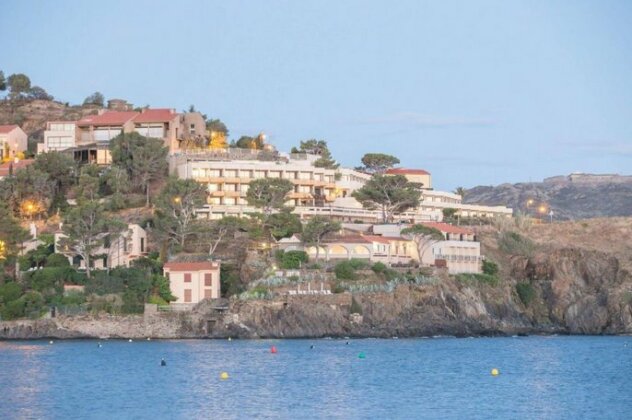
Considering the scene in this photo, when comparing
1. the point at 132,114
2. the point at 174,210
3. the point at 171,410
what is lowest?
the point at 171,410

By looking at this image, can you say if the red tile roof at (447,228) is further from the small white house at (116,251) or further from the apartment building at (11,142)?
the apartment building at (11,142)

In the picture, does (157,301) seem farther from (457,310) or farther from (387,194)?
(387,194)

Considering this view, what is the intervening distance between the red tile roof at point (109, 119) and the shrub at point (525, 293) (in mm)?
50212

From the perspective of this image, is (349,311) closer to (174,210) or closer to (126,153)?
(174,210)

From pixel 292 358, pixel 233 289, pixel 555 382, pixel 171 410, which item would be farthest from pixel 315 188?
pixel 171 410

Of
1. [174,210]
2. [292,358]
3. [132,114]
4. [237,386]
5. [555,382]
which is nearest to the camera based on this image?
[237,386]

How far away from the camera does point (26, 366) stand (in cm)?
8731

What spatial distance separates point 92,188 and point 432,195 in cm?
4551

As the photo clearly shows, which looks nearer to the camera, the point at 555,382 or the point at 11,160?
the point at 555,382

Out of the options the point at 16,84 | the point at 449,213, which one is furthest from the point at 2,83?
the point at 449,213

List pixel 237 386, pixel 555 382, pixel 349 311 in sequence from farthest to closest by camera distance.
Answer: pixel 349 311
pixel 555 382
pixel 237 386

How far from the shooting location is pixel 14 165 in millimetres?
144875

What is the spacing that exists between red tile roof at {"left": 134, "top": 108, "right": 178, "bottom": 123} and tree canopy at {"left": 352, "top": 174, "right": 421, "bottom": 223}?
24550mm

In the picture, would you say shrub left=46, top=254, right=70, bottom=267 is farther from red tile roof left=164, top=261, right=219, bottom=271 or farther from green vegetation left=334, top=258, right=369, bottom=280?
green vegetation left=334, top=258, right=369, bottom=280
